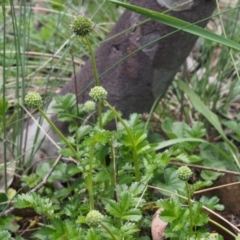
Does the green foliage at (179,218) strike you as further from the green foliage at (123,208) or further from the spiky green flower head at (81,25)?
the spiky green flower head at (81,25)

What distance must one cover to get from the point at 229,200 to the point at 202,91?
56 centimetres

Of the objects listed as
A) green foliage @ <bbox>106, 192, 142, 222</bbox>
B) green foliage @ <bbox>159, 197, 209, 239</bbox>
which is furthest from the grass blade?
green foliage @ <bbox>106, 192, 142, 222</bbox>

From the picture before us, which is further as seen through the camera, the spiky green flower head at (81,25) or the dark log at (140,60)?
the dark log at (140,60)

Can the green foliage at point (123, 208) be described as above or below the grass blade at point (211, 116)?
below

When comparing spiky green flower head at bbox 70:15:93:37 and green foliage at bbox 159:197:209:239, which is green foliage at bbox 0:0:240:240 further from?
spiky green flower head at bbox 70:15:93:37

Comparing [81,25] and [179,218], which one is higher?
[81,25]

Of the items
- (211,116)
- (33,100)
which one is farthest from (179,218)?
(211,116)

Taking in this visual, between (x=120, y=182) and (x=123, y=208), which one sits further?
(x=120, y=182)

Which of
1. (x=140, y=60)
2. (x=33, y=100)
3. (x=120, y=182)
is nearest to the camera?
(x=33, y=100)

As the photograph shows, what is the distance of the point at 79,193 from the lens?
1.62 metres

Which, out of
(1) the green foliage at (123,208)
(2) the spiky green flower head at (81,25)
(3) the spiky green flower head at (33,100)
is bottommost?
(1) the green foliage at (123,208)

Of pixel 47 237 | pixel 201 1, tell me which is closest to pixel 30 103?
pixel 47 237

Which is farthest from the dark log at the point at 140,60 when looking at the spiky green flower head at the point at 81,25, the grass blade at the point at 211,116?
the spiky green flower head at the point at 81,25

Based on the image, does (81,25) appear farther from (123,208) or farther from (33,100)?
(123,208)
